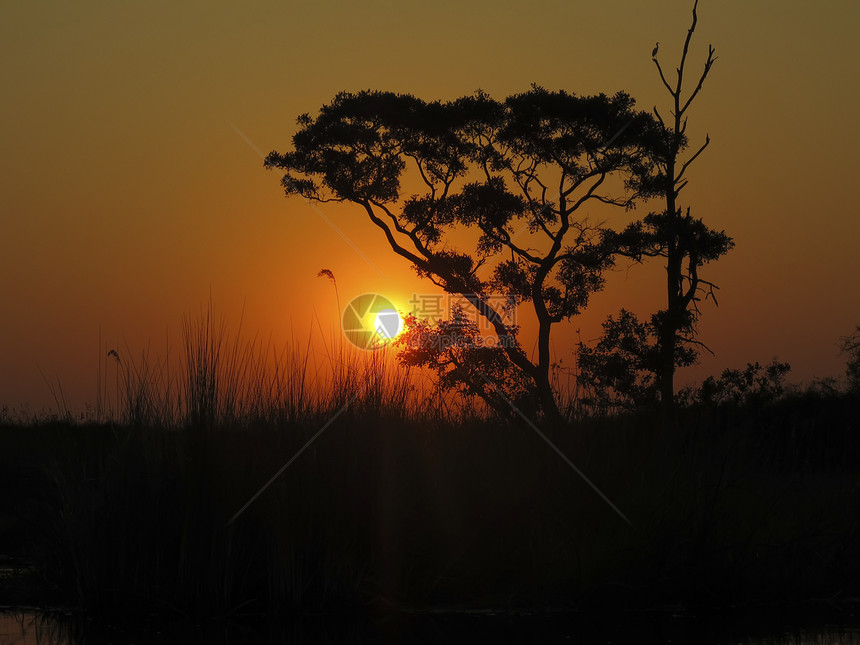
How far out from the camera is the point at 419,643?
5668 millimetres

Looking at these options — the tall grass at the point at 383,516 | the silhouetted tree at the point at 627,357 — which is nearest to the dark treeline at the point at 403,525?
the tall grass at the point at 383,516

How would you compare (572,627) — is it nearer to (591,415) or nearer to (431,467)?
(431,467)

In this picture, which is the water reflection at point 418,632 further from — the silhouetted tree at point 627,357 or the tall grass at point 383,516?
the silhouetted tree at point 627,357

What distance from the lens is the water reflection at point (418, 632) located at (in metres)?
5.74

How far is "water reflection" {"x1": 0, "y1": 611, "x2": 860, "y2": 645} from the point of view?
5738 millimetres

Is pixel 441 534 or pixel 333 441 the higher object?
pixel 333 441

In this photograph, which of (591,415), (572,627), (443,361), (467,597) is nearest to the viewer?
(572,627)

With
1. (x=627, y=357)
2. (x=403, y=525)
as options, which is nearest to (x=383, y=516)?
(x=403, y=525)

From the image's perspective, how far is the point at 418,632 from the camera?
236 inches

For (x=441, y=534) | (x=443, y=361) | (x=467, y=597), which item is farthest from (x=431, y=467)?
(x=443, y=361)

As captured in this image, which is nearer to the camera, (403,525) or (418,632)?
(418,632)

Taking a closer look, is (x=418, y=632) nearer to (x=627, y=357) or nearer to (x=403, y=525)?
(x=403, y=525)

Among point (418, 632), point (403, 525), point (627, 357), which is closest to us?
point (418, 632)

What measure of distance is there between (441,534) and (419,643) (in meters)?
1.26
